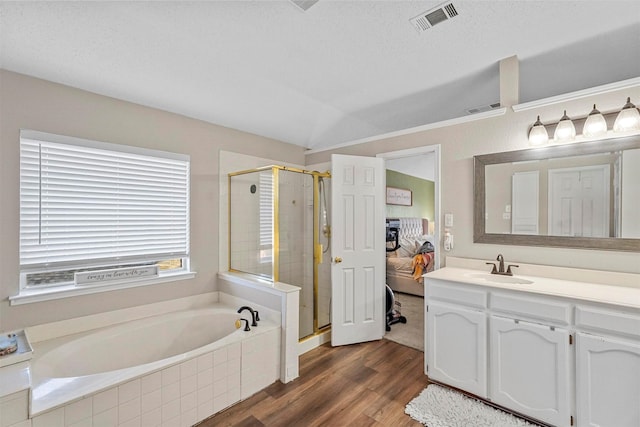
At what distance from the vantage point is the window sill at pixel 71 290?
2075mm

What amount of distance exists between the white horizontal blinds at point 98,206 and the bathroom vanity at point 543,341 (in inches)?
100

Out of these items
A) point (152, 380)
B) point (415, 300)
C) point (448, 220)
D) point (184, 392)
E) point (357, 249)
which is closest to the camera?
point (152, 380)

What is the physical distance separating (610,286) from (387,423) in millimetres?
1810

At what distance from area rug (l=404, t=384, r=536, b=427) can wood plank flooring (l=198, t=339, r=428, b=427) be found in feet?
0.25

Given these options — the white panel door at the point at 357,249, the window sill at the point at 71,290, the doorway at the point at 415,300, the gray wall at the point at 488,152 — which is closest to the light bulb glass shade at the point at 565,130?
the gray wall at the point at 488,152

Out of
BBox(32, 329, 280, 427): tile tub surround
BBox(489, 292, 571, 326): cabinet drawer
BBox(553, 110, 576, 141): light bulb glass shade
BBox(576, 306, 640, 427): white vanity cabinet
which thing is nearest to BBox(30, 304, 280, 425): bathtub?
BBox(32, 329, 280, 427): tile tub surround

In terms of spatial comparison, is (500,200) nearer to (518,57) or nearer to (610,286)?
(610,286)

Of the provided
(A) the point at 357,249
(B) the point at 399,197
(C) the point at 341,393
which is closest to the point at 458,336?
(C) the point at 341,393

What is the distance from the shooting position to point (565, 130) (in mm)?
2107

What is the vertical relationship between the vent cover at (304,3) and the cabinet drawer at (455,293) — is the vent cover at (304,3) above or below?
above

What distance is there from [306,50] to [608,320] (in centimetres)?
263

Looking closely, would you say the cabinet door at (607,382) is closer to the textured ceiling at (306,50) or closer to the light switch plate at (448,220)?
the light switch plate at (448,220)

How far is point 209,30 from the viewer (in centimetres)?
191

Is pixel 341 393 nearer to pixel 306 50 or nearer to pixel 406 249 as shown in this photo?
pixel 306 50
